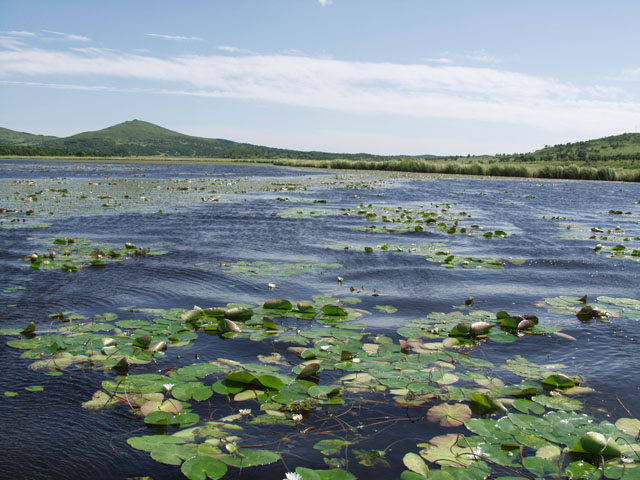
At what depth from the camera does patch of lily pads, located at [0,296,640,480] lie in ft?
9.80

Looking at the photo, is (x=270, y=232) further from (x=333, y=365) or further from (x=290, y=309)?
(x=333, y=365)

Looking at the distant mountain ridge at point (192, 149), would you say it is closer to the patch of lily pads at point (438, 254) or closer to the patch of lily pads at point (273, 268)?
the patch of lily pads at point (438, 254)

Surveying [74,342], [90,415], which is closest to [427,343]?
[90,415]

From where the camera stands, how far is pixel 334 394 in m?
3.74

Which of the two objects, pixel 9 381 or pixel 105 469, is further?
pixel 9 381

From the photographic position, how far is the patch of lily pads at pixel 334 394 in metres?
2.99

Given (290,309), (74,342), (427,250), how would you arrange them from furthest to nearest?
(427,250)
(290,309)
(74,342)

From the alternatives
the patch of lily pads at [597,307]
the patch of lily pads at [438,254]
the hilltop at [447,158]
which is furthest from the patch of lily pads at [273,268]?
the hilltop at [447,158]

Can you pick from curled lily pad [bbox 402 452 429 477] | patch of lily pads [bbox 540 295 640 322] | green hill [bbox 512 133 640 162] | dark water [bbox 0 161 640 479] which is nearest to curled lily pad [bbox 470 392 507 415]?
dark water [bbox 0 161 640 479]

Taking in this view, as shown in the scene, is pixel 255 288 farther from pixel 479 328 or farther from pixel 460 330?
pixel 479 328

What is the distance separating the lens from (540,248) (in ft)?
36.4

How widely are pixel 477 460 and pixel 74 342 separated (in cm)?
391

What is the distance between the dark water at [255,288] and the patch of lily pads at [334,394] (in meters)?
0.12

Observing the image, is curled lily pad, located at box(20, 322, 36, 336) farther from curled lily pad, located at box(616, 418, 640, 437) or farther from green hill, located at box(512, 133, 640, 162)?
green hill, located at box(512, 133, 640, 162)
